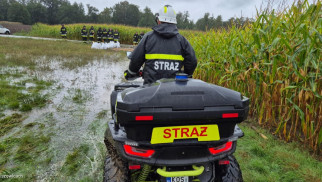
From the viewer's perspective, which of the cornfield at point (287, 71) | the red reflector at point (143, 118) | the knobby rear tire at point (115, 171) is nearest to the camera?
the red reflector at point (143, 118)

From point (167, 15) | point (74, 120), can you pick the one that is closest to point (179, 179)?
point (167, 15)

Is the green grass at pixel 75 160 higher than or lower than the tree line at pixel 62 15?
lower

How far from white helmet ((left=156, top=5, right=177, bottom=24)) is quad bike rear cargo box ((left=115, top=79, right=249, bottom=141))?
124cm

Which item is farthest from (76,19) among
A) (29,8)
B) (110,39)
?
(110,39)

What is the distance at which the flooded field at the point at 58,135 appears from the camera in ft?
9.01

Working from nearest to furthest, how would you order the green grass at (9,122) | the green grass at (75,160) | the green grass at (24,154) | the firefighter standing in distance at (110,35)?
the green grass at (24,154)
the green grass at (75,160)
the green grass at (9,122)
the firefighter standing in distance at (110,35)

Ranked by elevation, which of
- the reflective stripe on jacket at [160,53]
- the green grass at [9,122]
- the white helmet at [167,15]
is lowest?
the green grass at [9,122]

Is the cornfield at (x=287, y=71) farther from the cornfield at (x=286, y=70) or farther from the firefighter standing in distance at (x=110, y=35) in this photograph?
the firefighter standing in distance at (x=110, y=35)

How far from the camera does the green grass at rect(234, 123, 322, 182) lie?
2.75 m

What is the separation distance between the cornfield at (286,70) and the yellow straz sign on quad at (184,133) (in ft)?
6.60

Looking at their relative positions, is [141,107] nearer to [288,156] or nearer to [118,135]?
[118,135]

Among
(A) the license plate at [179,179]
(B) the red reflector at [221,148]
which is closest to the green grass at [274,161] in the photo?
(B) the red reflector at [221,148]

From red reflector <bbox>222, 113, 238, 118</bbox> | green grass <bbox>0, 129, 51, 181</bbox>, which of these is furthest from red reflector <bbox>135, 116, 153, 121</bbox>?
green grass <bbox>0, 129, 51, 181</bbox>

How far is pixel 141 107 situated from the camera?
147 centimetres
